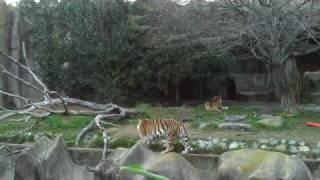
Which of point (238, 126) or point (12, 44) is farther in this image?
point (12, 44)

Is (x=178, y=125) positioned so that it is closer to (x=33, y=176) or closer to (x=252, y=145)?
(x=252, y=145)

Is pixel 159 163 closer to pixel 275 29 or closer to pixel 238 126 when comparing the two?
pixel 238 126

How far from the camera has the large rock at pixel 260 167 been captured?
6.23m

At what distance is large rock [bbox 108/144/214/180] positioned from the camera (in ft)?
22.2

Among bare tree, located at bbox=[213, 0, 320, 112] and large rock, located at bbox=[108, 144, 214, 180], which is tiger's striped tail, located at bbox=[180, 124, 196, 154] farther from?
bare tree, located at bbox=[213, 0, 320, 112]

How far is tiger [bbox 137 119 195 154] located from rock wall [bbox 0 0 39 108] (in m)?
8.33

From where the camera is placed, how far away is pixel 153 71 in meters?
15.2

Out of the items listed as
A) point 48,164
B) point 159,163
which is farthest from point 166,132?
point 48,164

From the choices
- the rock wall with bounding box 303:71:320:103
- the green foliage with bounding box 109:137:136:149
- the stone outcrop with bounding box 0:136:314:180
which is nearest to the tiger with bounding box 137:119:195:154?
the green foliage with bounding box 109:137:136:149

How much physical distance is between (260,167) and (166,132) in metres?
2.28

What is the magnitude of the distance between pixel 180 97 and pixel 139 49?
2.41m

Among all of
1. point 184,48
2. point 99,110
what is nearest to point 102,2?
point 184,48

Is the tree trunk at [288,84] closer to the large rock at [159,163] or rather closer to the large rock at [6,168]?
the large rock at [159,163]

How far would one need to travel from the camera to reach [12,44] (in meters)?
16.2
